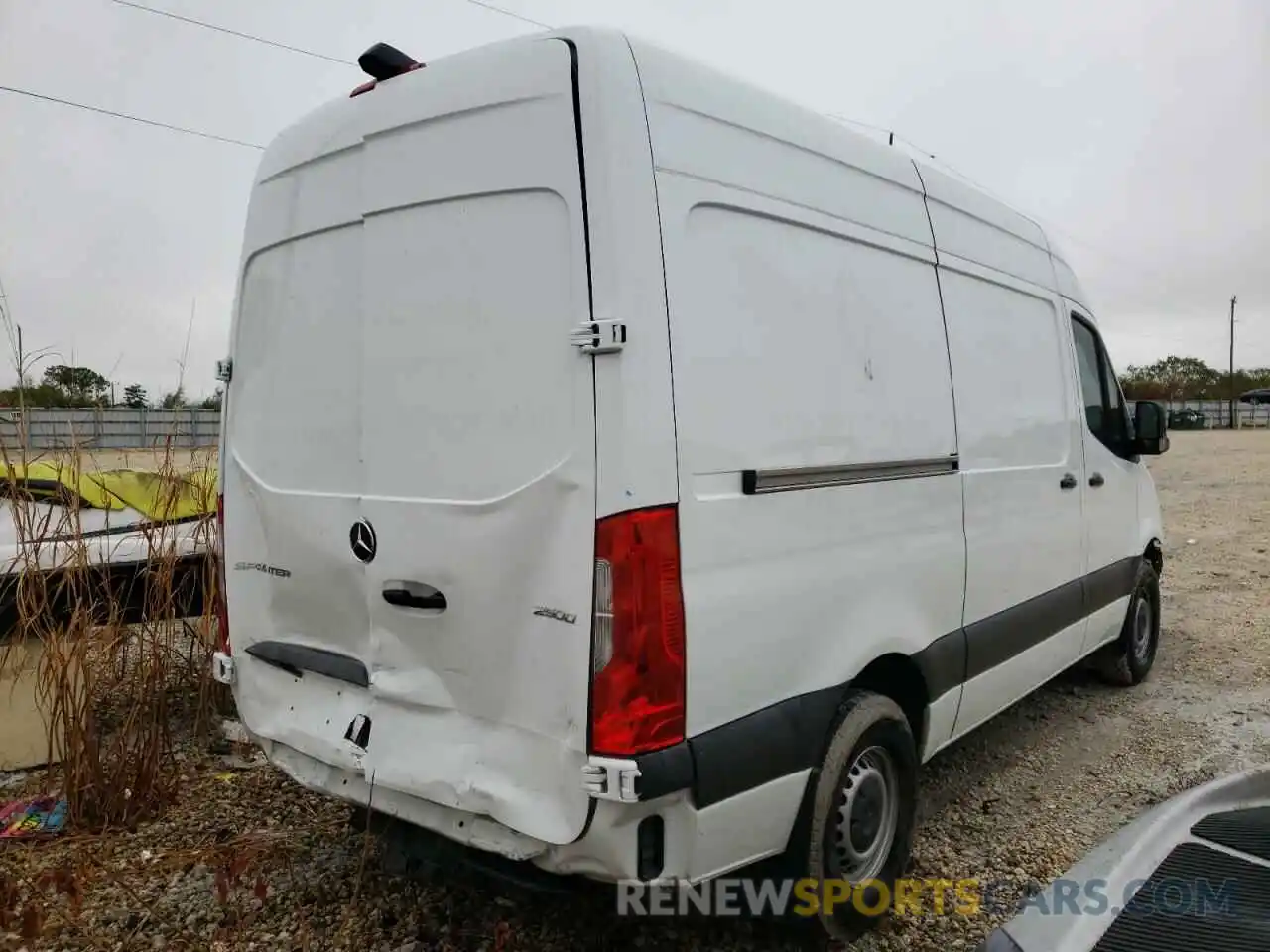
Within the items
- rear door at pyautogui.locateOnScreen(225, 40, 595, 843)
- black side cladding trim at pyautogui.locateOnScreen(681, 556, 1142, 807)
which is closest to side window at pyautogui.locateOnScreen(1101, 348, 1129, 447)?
black side cladding trim at pyautogui.locateOnScreen(681, 556, 1142, 807)

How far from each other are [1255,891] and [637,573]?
5.58 feet

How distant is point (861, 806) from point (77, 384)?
11.7 feet

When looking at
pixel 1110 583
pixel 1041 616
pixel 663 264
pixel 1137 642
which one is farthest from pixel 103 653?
pixel 1137 642

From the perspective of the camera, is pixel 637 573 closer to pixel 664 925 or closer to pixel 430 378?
pixel 430 378

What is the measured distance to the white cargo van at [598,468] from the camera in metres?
2.22

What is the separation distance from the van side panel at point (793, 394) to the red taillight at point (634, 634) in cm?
Result: 7

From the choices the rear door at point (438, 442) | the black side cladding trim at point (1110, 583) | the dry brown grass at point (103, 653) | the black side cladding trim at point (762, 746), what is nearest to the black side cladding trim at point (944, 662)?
the black side cladding trim at point (762, 746)

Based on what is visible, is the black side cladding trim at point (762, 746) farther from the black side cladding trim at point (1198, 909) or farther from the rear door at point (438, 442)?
the black side cladding trim at point (1198, 909)

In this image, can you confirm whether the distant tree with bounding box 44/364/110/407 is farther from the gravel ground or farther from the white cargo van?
the gravel ground

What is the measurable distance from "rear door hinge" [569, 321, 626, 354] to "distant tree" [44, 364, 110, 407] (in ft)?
8.93

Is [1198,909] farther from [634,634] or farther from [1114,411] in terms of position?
[1114,411]

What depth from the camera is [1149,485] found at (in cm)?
571

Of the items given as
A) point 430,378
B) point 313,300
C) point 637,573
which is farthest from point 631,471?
point 313,300

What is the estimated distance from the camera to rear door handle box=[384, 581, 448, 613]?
97.4 inches
